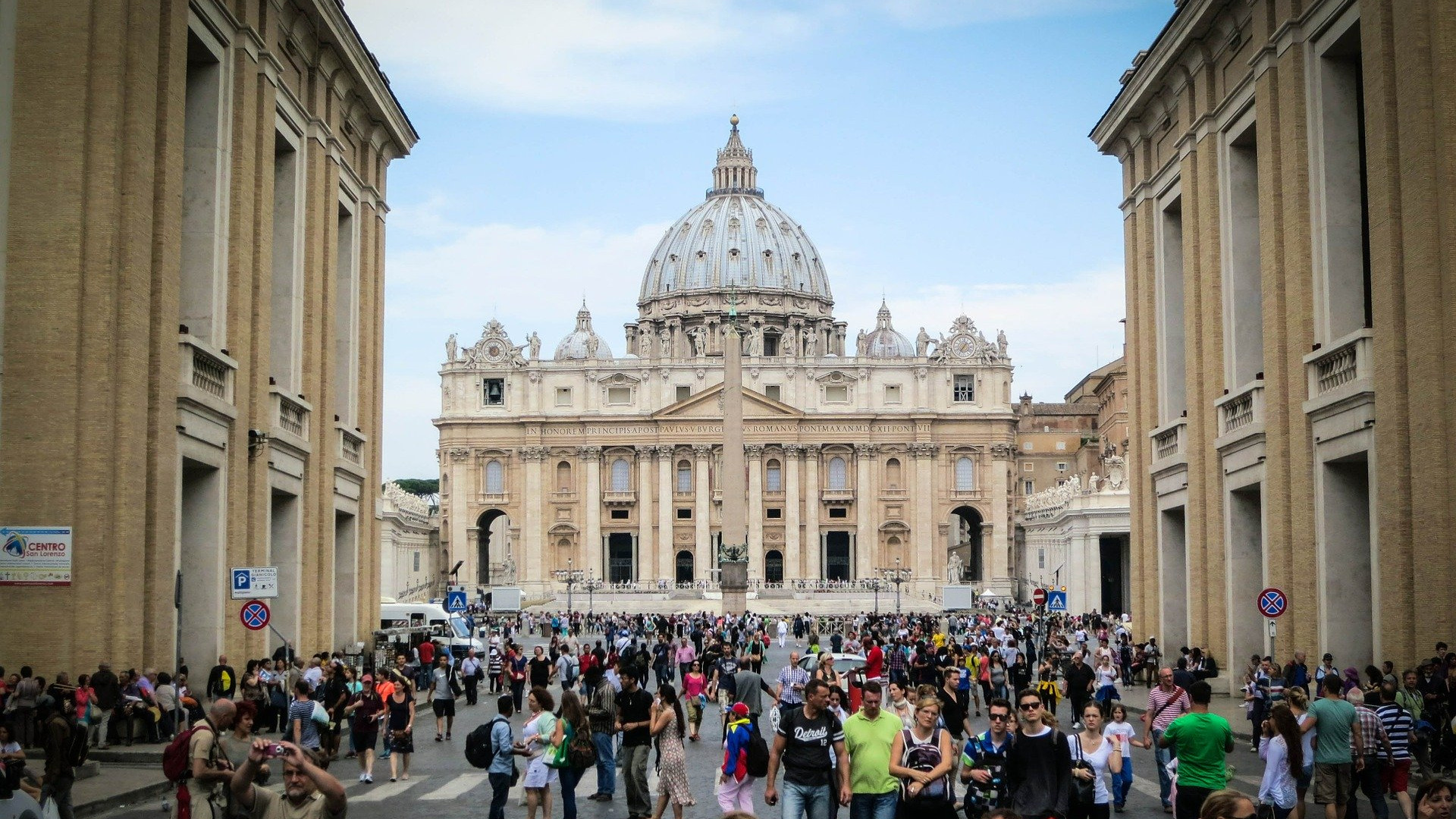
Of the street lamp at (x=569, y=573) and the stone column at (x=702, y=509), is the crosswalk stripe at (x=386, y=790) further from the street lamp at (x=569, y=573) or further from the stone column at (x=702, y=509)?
the stone column at (x=702, y=509)

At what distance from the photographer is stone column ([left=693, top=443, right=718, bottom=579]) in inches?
4998

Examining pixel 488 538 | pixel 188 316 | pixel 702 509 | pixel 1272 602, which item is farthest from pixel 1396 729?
pixel 488 538

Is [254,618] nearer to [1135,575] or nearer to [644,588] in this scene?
[1135,575]

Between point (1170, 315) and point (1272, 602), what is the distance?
12220mm

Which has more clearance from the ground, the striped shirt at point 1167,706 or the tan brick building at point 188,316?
the tan brick building at point 188,316

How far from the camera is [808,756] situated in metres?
13.7

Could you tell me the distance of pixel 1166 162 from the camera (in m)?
36.7

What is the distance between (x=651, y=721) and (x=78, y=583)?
28.3 ft

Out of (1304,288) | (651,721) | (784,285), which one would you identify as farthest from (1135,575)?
(784,285)

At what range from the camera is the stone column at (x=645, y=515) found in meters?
128

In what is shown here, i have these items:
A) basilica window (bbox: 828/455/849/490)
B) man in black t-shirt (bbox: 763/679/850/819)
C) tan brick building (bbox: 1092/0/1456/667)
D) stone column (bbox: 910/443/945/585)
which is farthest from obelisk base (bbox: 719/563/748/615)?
man in black t-shirt (bbox: 763/679/850/819)

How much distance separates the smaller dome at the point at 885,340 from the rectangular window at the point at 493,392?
38.1 m


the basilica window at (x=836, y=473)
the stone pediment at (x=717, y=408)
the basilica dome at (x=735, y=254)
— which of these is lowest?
the basilica window at (x=836, y=473)

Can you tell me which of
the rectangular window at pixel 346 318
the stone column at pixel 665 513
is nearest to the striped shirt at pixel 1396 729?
the rectangular window at pixel 346 318
